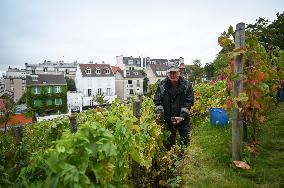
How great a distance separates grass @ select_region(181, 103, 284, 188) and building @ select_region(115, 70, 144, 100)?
210ft

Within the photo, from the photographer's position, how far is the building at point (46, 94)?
5500 cm

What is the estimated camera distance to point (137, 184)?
4.61 metres

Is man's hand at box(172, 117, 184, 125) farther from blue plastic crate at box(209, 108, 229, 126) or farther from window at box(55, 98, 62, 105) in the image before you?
window at box(55, 98, 62, 105)

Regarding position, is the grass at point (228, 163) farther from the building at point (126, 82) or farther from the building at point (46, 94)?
the building at point (126, 82)

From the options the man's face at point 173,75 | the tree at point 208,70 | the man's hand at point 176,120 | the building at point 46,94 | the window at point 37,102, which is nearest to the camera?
the man's hand at point 176,120

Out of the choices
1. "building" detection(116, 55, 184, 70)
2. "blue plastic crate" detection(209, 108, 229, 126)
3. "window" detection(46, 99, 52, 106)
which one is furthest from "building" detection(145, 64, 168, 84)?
"blue plastic crate" detection(209, 108, 229, 126)

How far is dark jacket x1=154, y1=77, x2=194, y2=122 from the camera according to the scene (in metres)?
6.21

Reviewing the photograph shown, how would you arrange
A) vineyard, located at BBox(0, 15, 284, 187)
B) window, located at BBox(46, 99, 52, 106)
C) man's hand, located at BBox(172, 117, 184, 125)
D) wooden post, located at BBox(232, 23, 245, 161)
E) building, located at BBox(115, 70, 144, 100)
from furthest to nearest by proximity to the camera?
1. building, located at BBox(115, 70, 144, 100)
2. window, located at BBox(46, 99, 52, 106)
3. man's hand, located at BBox(172, 117, 184, 125)
4. wooden post, located at BBox(232, 23, 245, 161)
5. vineyard, located at BBox(0, 15, 284, 187)

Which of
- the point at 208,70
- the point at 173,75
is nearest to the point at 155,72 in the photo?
the point at 208,70

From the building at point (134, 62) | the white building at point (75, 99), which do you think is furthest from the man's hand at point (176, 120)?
the building at point (134, 62)

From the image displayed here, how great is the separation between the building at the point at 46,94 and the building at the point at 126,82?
53.1 feet

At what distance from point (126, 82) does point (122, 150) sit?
6815 cm

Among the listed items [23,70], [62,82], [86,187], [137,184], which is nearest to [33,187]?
[86,187]

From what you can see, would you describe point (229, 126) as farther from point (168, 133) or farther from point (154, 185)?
point (154, 185)
